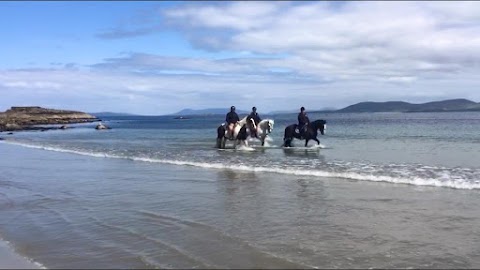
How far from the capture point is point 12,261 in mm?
7066

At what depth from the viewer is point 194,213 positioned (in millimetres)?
10195

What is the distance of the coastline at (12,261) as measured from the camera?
6.80 meters

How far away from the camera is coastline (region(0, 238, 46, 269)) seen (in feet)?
22.3

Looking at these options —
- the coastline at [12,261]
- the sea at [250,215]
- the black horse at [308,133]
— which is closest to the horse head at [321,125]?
the black horse at [308,133]

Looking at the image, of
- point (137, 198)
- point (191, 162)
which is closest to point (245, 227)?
point (137, 198)

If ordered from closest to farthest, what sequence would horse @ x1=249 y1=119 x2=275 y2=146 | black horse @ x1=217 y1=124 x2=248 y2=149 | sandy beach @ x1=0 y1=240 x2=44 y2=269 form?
sandy beach @ x1=0 y1=240 x2=44 y2=269
black horse @ x1=217 y1=124 x2=248 y2=149
horse @ x1=249 y1=119 x2=275 y2=146

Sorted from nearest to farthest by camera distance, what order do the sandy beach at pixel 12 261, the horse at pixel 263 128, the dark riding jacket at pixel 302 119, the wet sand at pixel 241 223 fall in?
the sandy beach at pixel 12 261 < the wet sand at pixel 241 223 < the dark riding jacket at pixel 302 119 < the horse at pixel 263 128

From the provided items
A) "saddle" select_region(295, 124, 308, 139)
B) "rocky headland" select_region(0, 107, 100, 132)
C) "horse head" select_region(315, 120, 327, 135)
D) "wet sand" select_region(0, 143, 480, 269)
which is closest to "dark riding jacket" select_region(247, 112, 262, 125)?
"saddle" select_region(295, 124, 308, 139)

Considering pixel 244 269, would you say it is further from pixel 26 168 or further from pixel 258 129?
pixel 258 129

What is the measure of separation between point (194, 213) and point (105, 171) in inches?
362

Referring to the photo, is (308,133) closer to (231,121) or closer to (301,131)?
(301,131)

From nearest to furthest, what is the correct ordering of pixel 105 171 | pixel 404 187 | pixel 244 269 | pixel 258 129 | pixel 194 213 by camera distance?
pixel 244 269
pixel 194 213
pixel 404 187
pixel 105 171
pixel 258 129

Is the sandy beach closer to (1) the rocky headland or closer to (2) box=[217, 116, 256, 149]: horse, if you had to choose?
(2) box=[217, 116, 256, 149]: horse

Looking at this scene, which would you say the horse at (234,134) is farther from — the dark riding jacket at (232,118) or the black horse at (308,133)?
the black horse at (308,133)
